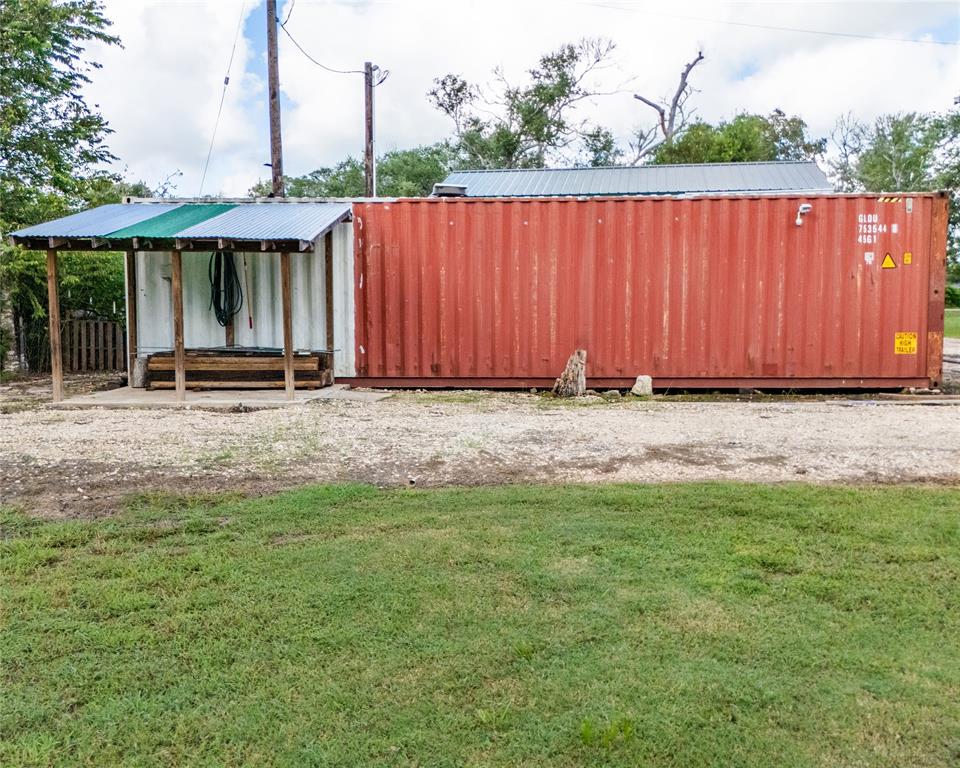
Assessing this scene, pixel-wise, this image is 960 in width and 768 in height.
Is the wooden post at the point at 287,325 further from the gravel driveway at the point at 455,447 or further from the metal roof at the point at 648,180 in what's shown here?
the metal roof at the point at 648,180

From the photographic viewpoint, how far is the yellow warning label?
9891mm

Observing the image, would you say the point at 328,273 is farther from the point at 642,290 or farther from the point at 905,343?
the point at 905,343

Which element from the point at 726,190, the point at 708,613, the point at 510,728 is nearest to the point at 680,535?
the point at 708,613

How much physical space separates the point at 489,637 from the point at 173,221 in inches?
328

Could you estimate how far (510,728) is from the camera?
7.19 ft

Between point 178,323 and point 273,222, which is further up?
point 273,222

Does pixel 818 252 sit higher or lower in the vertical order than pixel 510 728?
higher

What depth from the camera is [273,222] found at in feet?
30.7

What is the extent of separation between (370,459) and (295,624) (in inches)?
114

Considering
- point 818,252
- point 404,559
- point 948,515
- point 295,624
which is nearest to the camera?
point 295,624

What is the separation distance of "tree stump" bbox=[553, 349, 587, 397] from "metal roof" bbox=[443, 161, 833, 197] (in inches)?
258

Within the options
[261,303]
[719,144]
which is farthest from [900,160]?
[261,303]

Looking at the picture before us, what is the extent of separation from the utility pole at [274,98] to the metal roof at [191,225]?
3018 mm

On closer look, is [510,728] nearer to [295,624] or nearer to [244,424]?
[295,624]
